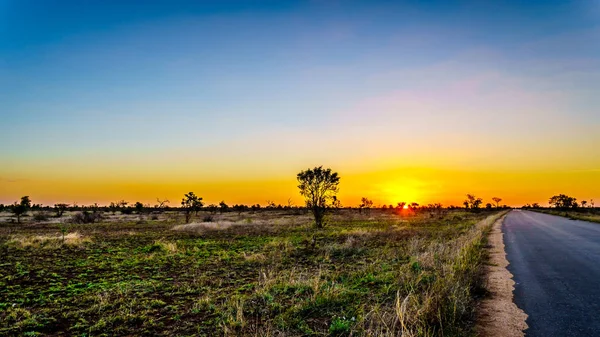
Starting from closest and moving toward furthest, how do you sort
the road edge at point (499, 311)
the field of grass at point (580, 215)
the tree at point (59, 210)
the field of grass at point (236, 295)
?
1. the road edge at point (499, 311)
2. the field of grass at point (236, 295)
3. the field of grass at point (580, 215)
4. the tree at point (59, 210)

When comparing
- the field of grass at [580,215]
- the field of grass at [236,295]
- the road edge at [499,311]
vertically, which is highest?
the road edge at [499,311]

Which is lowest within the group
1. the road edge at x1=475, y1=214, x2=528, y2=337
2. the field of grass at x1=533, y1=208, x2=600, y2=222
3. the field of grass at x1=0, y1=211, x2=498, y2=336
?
the field of grass at x1=533, y1=208, x2=600, y2=222

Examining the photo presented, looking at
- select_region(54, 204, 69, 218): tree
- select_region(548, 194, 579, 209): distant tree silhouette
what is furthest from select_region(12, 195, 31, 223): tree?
select_region(548, 194, 579, 209): distant tree silhouette

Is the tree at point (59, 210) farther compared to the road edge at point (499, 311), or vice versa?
the tree at point (59, 210)

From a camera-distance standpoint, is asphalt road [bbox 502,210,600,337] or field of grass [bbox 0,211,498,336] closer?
asphalt road [bbox 502,210,600,337]

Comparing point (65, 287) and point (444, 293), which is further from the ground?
point (444, 293)

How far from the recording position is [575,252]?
16.7 m

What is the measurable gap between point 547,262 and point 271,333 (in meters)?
12.9

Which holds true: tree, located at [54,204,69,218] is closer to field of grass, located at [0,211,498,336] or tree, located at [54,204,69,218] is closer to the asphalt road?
field of grass, located at [0,211,498,336]

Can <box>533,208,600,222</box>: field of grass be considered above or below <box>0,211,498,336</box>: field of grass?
A: below

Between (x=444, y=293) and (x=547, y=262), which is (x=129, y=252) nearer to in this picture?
(x=444, y=293)

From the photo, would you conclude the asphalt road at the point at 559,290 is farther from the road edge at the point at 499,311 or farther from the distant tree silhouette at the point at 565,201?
the distant tree silhouette at the point at 565,201

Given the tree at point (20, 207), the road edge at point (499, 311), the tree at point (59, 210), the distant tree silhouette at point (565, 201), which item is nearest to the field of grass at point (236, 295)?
the road edge at point (499, 311)

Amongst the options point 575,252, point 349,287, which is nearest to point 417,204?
point 575,252
